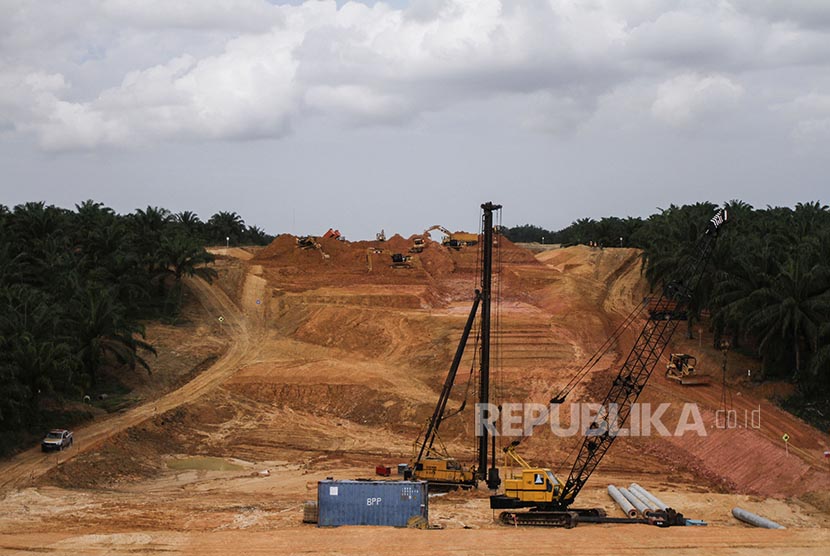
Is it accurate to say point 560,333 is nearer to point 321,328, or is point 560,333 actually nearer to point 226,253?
point 321,328

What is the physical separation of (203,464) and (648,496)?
76.3 feet

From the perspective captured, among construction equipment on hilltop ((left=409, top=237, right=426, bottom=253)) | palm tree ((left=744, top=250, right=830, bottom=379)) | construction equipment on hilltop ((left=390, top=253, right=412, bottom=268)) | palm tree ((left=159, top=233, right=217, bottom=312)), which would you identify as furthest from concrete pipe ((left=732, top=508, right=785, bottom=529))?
construction equipment on hilltop ((left=409, top=237, right=426, bottom=253))

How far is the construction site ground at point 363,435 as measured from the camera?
3070 cm

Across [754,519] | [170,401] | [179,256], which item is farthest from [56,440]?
[754,519]

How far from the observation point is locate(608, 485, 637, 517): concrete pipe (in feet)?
117

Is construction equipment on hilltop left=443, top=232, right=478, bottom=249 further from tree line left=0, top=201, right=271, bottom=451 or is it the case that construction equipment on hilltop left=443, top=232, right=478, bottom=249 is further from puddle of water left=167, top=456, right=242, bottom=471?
puddle of water left=167, top=456, right=242, bottom=471

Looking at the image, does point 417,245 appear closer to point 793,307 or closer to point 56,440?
point 793,307

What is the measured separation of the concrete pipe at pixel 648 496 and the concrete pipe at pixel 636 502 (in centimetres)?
29

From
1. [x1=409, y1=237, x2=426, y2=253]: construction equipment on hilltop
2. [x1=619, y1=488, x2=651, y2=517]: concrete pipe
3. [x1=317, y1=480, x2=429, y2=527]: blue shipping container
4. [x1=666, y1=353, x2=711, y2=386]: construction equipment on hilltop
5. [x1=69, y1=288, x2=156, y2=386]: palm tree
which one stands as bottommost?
[x1=619, y1=488, x2=651, y2=517]: concrete pipe

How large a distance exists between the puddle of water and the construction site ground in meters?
0.16

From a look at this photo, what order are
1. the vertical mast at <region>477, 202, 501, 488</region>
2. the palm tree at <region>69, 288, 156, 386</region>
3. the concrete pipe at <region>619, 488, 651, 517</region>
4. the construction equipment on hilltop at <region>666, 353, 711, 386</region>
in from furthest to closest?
the construction equipment on hilltop at <region>666, 353, 711, 386</region>, the palm tree at <region>69, 288, 156, 386</region>, the vertical mast at <region>477, 202, 501, 488</region>, the concrete pipe at <region>619, 488, 651, 517</region>

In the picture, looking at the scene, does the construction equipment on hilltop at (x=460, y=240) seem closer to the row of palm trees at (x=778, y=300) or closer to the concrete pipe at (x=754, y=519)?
the row of palm trees at (x=778, y=300)

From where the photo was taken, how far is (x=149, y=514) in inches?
1330

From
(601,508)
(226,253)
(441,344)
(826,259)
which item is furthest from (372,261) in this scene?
(601,508)
